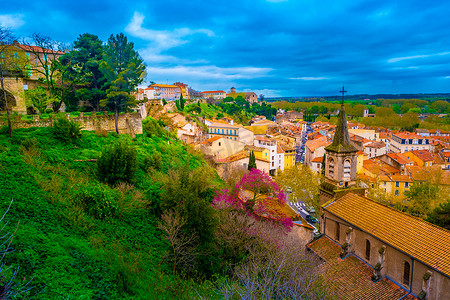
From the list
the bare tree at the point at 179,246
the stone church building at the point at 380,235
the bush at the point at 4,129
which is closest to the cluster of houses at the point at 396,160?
the stone church building at the point at 380,235

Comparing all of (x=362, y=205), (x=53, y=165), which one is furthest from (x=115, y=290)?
→ (x=362, y=205)

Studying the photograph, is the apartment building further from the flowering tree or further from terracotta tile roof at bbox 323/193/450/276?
terracotta tile roof at bbox 323/193/450/276

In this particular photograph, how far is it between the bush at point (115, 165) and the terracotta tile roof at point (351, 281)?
13.6m

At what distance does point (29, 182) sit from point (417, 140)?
9001 centimetres

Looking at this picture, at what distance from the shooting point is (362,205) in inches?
590

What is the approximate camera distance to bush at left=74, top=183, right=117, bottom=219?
13789 mm

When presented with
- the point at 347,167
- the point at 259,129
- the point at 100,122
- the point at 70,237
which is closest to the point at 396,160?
the point at 347,167

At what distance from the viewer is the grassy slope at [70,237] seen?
9116 millimetres

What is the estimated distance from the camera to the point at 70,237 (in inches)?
450

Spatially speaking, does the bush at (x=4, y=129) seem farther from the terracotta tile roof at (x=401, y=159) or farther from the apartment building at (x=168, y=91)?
the apartment building at (x=168, y=91)

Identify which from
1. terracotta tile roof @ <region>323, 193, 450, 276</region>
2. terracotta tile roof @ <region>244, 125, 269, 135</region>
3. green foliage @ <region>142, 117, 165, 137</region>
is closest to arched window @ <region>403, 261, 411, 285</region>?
A: terracotta tile roof @ <region>323, 193, 450, 276</region>

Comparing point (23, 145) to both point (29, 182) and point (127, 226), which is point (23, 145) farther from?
point (127, 226)

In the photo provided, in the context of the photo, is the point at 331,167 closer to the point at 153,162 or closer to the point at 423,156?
the point at 153,162

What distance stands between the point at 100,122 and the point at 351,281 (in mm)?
26279
